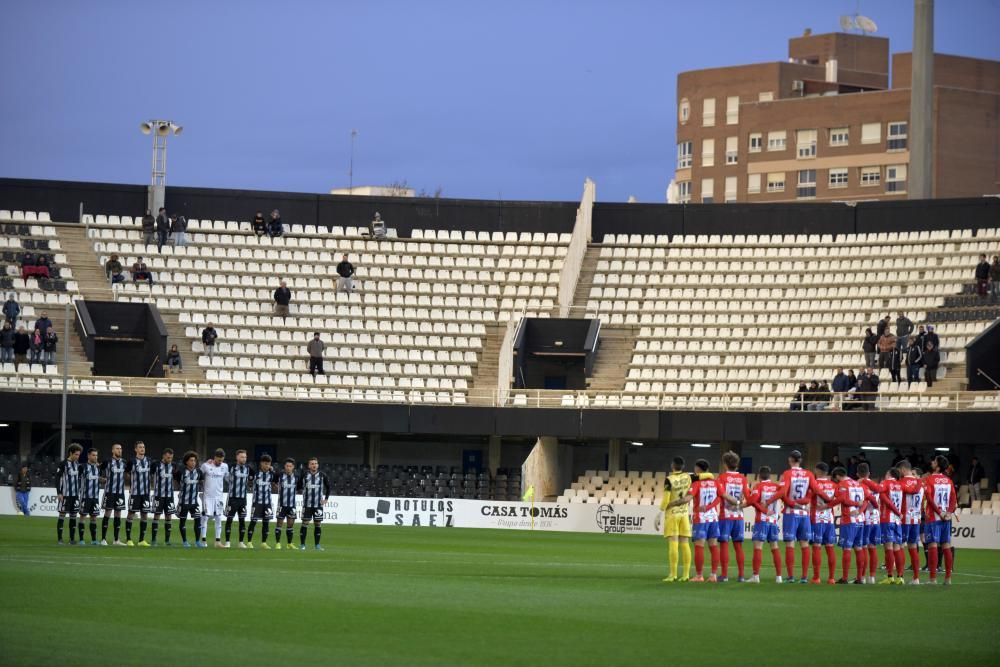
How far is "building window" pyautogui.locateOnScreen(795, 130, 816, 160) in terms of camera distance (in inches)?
4213

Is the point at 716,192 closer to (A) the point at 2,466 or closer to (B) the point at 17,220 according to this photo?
(B) the point at 17,220

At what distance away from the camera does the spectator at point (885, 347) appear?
4928cm

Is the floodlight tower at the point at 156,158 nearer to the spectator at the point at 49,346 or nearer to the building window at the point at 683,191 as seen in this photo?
the spectator at the point at 49,346

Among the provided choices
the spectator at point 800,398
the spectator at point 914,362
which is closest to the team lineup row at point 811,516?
the spectator at point 800,398

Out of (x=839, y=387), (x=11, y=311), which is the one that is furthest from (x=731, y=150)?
(x=11, y=311)

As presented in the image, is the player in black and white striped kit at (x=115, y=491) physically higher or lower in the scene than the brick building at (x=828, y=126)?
lower

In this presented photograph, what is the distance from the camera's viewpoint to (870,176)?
10550 centimetres

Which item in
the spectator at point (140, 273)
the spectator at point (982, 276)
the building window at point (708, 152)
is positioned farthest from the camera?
the building window at point (708, 152)

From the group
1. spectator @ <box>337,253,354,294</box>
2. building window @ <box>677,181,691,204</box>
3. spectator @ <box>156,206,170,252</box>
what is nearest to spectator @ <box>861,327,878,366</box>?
spectator @ <box>337,253,354,294</box>

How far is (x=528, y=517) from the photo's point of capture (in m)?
46.1

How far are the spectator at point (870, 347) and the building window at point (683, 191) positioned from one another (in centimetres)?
6563

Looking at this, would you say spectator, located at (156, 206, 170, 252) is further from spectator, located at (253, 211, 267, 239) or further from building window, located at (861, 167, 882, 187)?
building window, located at (861, 167, 882, 187)

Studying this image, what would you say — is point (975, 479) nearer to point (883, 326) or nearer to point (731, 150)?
point (883, 326)

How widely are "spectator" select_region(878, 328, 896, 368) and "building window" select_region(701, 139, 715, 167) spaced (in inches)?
2556
